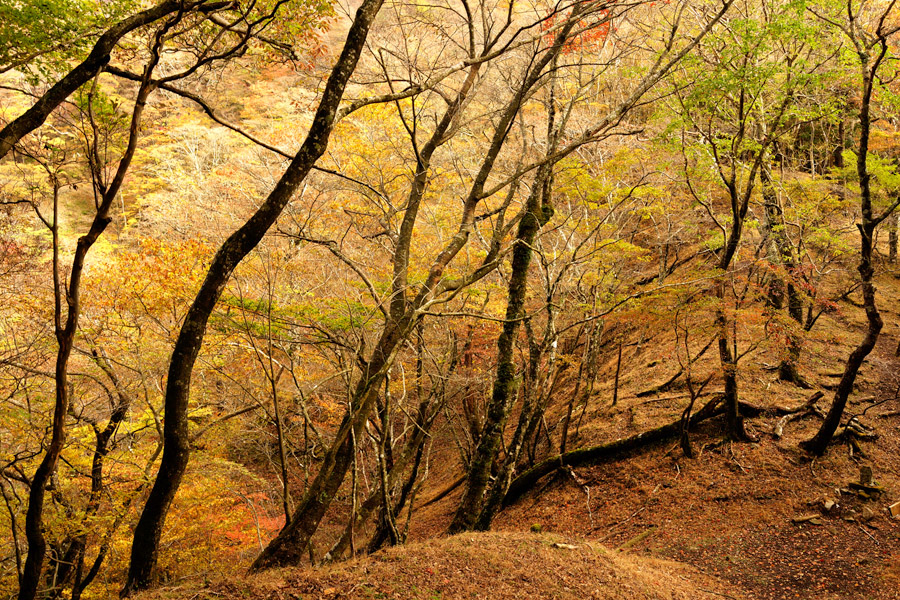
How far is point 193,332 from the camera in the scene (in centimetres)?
398

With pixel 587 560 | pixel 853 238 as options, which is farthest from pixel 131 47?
pixel 853 238

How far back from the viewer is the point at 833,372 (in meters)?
11.4

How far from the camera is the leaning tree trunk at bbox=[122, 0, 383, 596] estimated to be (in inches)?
156

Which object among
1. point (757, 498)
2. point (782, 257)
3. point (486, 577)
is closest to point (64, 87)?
point (486, 577)

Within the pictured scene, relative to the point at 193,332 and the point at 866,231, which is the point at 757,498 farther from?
the point at 193,332

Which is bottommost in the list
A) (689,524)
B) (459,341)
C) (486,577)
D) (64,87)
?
(689,524)

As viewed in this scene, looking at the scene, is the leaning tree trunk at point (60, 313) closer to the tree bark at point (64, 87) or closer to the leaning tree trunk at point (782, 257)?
the tree bark at point (64, 87)

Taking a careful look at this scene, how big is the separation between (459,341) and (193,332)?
21.2 ft

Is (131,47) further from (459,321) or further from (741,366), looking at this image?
(741,366)

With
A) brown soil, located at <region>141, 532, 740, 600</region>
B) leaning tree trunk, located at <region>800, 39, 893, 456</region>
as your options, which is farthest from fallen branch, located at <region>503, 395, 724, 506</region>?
brown soil, located at <region>141, 532, 740, 600</region>

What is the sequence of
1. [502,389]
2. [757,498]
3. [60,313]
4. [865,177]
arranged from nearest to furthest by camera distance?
[60,313]
[865,177]
[502,389]
[757,498]

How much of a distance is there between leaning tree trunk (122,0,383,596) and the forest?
3 cm

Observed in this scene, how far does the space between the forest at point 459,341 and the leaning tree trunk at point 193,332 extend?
0.03 meters

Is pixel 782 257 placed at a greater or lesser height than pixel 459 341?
greater
